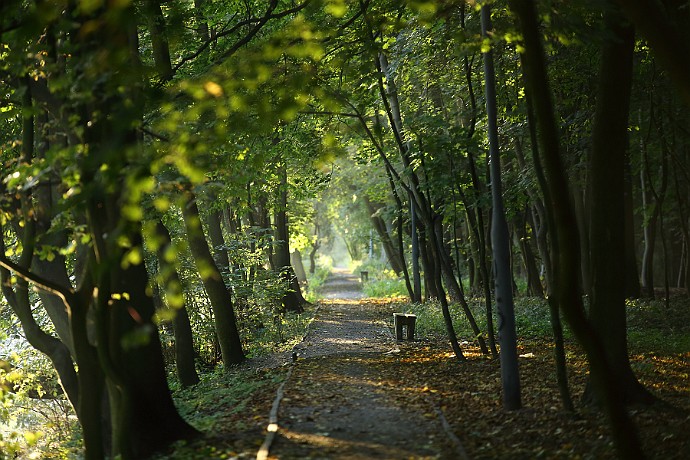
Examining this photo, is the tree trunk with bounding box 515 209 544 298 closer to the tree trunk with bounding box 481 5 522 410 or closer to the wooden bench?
the wooden bench

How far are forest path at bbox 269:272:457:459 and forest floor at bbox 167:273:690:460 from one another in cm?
2

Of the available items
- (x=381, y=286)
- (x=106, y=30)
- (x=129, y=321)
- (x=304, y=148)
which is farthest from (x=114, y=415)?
(x=381, y=286)

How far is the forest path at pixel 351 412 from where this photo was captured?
8.41 meters

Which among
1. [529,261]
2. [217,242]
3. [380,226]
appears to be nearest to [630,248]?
[529,261]

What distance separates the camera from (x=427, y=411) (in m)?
10.5

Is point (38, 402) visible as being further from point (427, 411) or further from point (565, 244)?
point (565, 244)

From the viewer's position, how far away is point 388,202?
120 ft

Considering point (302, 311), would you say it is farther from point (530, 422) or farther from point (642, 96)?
point (530, 422)

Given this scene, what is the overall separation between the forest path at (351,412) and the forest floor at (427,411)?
15 mm

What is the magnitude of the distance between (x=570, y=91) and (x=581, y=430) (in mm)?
9963

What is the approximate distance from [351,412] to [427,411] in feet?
3.48

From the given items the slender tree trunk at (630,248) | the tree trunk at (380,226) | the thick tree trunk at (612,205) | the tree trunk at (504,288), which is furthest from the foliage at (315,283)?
the thick tree trunk at (612,205)

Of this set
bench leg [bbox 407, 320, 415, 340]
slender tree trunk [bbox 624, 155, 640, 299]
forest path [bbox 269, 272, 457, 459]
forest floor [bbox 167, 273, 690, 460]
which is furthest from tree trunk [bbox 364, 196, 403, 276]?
forest floor [bbox 167, 273, 690, 460]

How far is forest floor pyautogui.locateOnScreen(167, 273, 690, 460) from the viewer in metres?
8.33
